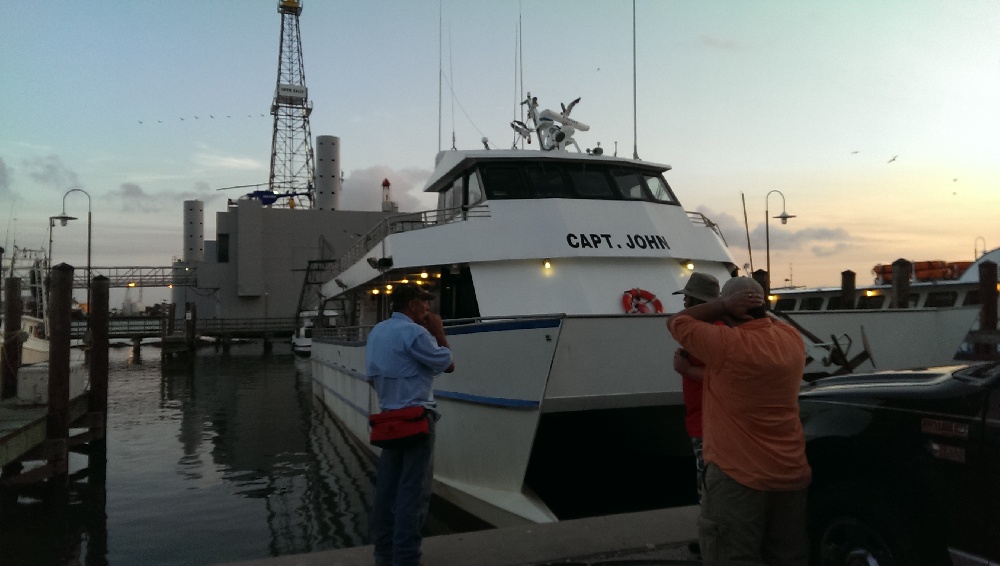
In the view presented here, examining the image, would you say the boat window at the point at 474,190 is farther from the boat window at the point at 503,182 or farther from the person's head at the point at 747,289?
the person's head at the point at 747,289

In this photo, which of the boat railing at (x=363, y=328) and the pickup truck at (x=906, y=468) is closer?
the pickup truck at (x=906, y=468)

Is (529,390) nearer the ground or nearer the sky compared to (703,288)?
nearer the ground

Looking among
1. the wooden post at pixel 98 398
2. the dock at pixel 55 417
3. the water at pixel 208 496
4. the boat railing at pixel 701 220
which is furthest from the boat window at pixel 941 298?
the dock at pixel 55 417

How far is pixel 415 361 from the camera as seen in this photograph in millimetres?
4371

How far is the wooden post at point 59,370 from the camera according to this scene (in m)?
9.88

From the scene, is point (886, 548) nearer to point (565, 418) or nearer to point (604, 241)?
point (565, 418)

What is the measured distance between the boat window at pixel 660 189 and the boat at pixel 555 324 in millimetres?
23

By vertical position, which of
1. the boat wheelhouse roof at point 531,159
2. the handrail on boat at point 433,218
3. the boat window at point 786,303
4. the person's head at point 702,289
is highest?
the boat wheelhouse roof at point 531,159

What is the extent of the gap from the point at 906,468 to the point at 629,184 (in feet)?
26.3

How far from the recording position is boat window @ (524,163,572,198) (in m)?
10.2

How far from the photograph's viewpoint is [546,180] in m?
10.4

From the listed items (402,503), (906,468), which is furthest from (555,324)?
(906,468)

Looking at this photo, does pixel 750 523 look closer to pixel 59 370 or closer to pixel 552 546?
pixel 552 546

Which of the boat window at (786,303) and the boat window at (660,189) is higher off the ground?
the boat window at (660,189)
